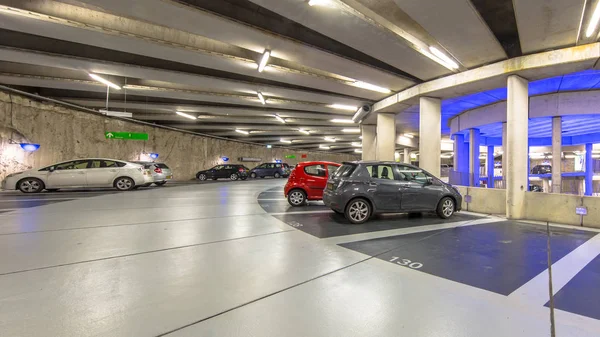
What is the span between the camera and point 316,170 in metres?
8.04

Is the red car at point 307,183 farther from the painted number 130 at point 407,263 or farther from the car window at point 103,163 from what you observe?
the car window at point 103,163

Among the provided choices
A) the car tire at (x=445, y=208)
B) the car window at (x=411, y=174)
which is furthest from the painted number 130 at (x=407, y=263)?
the car tire at (x=445, y=208)

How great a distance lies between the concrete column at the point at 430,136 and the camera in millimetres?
8766

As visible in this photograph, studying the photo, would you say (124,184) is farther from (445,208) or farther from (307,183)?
(445,208)

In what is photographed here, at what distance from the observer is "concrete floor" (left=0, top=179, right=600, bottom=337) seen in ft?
6.70

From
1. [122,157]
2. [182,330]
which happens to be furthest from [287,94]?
[122,157]

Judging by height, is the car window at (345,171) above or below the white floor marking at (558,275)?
above

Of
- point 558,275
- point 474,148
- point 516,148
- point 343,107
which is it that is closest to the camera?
point 558,275

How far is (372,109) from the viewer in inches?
455

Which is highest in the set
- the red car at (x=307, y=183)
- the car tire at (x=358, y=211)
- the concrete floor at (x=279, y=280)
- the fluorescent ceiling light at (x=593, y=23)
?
the fluorescent ceiling light at (x=593, y=23)

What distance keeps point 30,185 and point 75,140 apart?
12.7 ft

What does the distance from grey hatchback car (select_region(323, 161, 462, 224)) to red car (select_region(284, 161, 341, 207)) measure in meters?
1.71

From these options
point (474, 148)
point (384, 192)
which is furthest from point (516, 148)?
point (474, 148)

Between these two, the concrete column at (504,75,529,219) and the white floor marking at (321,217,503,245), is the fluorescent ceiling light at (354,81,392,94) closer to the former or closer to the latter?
the concrete column at (504,75,529,219)
